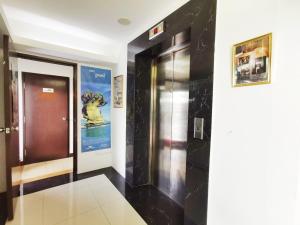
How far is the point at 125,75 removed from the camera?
280 cm

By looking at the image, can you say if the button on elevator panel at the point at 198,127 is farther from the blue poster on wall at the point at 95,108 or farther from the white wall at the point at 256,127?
the blue poster on wall at the point at 95,108

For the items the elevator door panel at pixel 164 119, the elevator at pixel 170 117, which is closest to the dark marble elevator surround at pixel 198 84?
the elevator at pixel 170 117

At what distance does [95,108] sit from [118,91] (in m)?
0.58

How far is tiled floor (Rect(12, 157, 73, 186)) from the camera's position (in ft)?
9.39

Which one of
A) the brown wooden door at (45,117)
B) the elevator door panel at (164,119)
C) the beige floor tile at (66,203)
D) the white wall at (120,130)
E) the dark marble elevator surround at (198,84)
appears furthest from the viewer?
the brown wooden door at (45,117)

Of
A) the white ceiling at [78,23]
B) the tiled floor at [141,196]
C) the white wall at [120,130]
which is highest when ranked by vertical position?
the white ceiling at [78,23]

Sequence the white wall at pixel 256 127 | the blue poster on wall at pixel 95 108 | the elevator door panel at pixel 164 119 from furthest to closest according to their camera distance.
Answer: the blue poster on wall at pixel 95 108 → the elevator door panel at pixel 164 119 → the white wall at pixel 256 127

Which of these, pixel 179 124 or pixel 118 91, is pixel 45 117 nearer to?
pixel 118 91

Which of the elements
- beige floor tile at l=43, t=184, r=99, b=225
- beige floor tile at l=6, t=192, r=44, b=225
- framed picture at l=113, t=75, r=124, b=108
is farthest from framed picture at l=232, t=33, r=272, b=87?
beige floor tile at l=6, t=192, r=44, b=225

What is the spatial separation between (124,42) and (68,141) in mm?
2745

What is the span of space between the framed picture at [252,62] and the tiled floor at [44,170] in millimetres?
3311

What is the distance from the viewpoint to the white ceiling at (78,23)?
1.87 metres

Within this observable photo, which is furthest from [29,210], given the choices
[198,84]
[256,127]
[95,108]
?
[256,127]

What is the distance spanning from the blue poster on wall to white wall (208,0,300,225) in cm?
236
